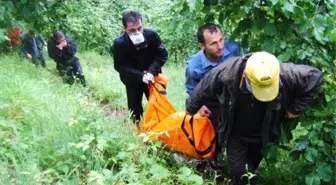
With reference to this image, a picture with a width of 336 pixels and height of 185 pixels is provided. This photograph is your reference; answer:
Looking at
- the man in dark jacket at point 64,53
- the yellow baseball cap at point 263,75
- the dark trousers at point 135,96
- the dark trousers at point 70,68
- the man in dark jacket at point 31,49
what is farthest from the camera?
the man in dark jacket at point 31,49

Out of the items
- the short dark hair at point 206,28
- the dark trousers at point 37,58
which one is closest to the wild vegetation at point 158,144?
the short dark hair at point 206,28

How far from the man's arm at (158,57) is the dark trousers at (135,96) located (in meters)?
0.23

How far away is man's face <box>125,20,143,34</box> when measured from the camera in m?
4.14

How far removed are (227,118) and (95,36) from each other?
10447 mm

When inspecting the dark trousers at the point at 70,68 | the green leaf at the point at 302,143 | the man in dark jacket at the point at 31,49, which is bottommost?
the dark trousers at the point at 70,68

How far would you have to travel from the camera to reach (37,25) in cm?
551

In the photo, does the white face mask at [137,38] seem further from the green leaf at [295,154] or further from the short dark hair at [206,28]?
the green leaf at [295,154]

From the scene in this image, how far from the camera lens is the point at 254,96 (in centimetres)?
283

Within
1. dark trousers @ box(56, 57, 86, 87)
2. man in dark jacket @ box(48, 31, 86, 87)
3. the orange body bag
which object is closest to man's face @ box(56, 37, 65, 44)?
man in dark jacket @ box(48, 31, 86, 87)

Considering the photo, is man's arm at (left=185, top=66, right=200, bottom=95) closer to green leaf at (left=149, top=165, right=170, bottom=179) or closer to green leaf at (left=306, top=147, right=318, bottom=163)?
green leaf at (left=149, top=165, right=170, bottom=179)

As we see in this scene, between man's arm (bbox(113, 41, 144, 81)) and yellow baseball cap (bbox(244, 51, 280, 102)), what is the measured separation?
1799 mm

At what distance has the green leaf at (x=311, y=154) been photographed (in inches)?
117

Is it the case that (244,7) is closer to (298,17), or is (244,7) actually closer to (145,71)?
(298,17)

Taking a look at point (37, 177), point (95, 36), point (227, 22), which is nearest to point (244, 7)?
point (227, 22)
